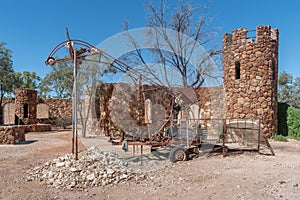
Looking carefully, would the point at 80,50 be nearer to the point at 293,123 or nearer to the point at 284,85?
the point at 293,123

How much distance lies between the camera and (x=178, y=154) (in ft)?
20.4

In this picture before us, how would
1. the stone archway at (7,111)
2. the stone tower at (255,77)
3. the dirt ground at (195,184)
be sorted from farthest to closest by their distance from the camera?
the stone archway at (7,111)
the stone tower at (255,77)
the dirt ground at (195,184)

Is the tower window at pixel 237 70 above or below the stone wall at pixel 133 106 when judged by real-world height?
above

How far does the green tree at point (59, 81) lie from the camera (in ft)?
70.1

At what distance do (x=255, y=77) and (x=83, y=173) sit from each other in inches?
360

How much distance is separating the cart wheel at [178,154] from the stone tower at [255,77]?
19.4 feet

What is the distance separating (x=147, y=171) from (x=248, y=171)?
2237 millimetres

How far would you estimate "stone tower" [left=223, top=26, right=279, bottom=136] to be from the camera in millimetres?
10727

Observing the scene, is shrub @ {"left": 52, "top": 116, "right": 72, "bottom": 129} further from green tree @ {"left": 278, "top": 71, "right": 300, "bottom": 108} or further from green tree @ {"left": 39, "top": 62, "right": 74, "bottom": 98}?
green tree @ {"left": 278, "top": 71, "right": 300, "bottom": 108}

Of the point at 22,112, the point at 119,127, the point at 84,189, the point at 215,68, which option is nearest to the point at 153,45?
the point at 215,68

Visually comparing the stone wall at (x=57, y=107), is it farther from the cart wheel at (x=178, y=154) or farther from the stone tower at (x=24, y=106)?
the cart wheel at (x=178, y=154)

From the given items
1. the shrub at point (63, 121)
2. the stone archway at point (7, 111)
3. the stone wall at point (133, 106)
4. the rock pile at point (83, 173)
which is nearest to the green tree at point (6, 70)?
the stone archway at point (7, 111)

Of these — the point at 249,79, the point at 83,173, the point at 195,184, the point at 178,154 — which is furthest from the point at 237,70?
the point at 83,173

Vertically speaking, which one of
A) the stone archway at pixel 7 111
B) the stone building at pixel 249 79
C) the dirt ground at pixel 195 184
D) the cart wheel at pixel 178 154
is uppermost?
the stone building at pixel 249 79
